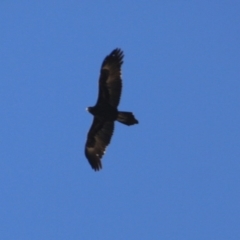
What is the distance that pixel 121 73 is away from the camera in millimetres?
26094

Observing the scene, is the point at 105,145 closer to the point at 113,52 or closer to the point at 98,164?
the point at 98,164

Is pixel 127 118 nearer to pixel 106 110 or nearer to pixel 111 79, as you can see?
pixel 106 110

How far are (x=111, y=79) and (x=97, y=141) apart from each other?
2380mm

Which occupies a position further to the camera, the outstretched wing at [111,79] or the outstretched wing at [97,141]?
the outstretched wing at [97,141]

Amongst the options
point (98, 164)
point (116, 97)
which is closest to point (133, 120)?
point (116, 97)

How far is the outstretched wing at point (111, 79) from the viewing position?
25.8 meters

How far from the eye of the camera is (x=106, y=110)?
84.8 ft

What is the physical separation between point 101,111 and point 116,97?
2.33 feet

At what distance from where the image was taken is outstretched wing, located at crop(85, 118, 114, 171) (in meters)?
26.7

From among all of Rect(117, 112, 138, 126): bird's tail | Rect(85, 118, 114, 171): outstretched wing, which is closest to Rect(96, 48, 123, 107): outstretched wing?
Rect(117, 112, 138, 126): bird's tail

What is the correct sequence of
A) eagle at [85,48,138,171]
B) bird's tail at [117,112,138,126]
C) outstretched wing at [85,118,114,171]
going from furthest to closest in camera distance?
outstretched wing at [85,118,114,171], eagle at [85,48,138,171], bird's tail at [117,112,138,126]

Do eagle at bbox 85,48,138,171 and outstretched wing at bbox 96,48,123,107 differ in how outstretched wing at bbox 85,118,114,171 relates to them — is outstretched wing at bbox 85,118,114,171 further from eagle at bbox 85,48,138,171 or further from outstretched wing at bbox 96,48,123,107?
outstretched wing at bbox 96,48,123,107

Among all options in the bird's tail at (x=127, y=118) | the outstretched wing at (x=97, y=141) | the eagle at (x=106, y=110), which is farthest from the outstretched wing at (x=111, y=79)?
the outstretched wing at (x=97, y=141)

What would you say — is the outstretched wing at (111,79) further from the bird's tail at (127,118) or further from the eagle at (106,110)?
the bird's tail at (127,118)
